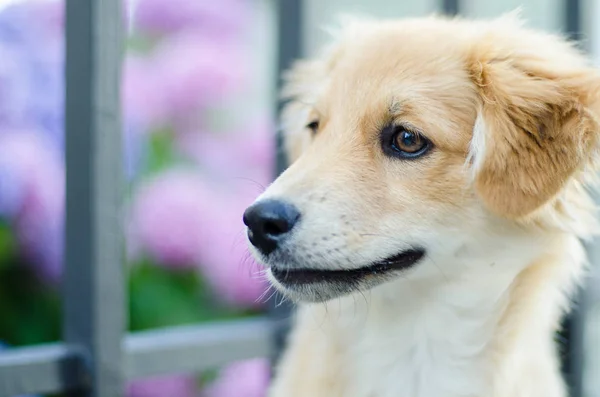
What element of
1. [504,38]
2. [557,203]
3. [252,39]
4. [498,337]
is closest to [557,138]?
[557,203]

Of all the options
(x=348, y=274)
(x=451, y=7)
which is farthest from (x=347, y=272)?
(x=451, y=7)

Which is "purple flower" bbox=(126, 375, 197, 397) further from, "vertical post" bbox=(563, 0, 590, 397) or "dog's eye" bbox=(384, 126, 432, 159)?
"vertical post" bbox=(563, 0, 590, 397)

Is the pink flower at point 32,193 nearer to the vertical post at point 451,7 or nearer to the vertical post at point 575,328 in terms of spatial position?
the vertical post at point 451,7

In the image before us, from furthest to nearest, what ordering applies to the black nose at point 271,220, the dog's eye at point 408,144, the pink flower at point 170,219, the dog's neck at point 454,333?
the pink flower at point 170,219 → the dog's neck at point 454,333 → the dog's eye at point 408,144 → the black nose at point 271,220

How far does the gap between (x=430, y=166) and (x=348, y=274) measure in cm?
27

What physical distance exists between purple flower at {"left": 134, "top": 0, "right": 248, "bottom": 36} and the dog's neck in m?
1.15

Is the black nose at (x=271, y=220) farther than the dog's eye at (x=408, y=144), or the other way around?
the dog's eye at (x=408, y=144)

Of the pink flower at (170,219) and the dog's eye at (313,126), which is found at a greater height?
the dog's eye at (313,126)

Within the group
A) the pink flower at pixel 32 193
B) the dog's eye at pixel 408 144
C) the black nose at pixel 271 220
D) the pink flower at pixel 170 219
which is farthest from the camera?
the pink flower at pixel 170 219

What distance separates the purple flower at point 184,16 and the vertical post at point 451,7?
69 cm

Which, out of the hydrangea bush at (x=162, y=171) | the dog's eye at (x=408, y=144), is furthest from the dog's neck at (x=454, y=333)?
the hydrangea bush at (x=162, y=171)

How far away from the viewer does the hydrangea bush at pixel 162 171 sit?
7.02 feet

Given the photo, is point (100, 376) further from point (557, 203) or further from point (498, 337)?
point (557, 203)

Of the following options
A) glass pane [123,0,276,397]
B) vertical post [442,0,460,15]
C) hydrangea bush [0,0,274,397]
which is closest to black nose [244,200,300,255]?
hydrangea bush [0,0,274,397]
